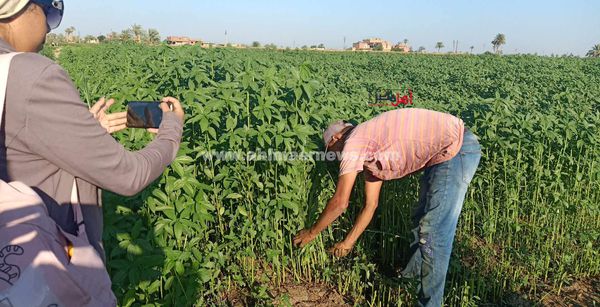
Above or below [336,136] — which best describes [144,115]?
above

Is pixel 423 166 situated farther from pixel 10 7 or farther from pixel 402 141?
pixel 10 7

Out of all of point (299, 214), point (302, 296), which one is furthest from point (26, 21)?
point (302, 296)

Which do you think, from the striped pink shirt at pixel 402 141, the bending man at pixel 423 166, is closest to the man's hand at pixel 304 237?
the bending man at pixel 423 166

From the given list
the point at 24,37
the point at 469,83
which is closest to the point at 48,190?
the point at 24,37

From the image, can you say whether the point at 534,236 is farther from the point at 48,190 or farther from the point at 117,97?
the point at 48,190

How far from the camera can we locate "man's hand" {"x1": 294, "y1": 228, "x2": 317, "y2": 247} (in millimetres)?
2896

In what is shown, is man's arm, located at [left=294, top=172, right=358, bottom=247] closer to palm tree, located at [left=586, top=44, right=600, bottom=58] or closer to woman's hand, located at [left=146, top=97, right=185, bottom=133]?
woman's hand, located at [left=146, top=97, right=185, bottom=133]

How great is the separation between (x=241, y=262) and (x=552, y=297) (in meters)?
2.42

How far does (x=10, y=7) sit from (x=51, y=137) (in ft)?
1.23

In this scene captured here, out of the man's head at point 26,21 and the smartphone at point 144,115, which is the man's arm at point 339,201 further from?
the man's head at point 26,21

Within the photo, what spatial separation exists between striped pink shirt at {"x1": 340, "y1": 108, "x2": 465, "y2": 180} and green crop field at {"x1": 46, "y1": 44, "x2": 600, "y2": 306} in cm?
42

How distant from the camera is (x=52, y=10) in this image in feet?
4.30

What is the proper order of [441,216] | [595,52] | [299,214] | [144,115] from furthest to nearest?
1. [595,52]
2. [299,214]
3. [441,216]
4. [144,115]

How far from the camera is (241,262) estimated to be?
10.6 feet
